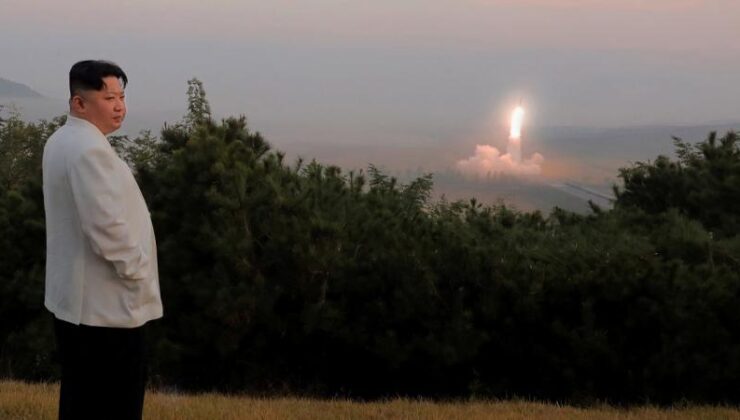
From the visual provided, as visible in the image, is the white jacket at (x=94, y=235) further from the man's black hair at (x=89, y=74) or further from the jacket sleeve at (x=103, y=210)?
the man's black hair at (x=89, y=74)

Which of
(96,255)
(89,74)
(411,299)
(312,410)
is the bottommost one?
(312,410)

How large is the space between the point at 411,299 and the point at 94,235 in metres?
5.78

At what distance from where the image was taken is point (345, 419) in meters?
5.28

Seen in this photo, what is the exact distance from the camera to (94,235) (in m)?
2.75

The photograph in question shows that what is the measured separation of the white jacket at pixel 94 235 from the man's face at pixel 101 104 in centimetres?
3

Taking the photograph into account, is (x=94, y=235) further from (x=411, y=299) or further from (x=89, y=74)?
(x=411, y=299)

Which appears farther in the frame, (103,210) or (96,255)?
(96,255)

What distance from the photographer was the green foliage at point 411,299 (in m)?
7.95

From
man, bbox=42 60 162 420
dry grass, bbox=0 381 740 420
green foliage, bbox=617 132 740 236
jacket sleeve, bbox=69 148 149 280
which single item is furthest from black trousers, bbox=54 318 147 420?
green foliage, bbox=617 132 740 236

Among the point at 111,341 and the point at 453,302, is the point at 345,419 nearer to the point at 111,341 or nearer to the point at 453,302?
the point at 111,341

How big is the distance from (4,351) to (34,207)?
2.24 meters

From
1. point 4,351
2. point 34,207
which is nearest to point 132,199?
point 34,207

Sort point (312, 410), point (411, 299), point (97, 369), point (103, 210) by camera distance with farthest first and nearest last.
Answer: point (411, 299), point (312, 410), point (97, 369), point (103, 210)

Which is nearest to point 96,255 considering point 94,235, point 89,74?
point 94,235
